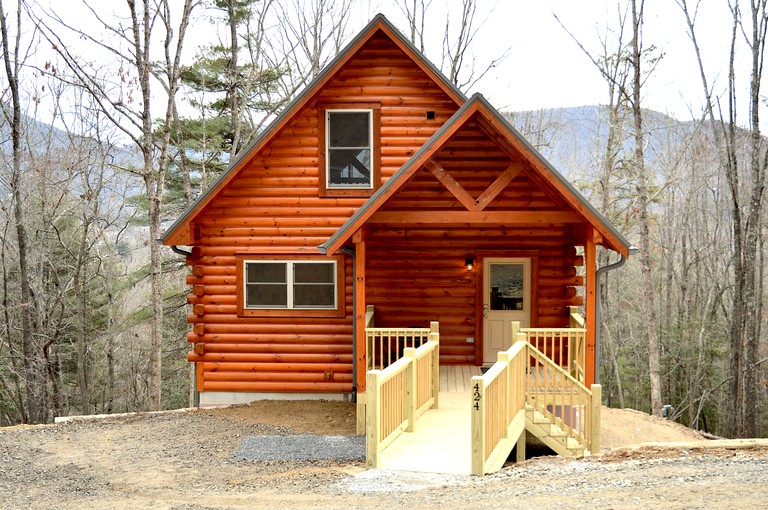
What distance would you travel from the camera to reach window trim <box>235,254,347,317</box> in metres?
13.0

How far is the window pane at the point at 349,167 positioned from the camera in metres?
13.2

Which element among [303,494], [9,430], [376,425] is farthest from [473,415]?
[9,430]

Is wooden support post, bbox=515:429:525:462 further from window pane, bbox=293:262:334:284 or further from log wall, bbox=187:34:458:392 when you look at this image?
window pane, bbox=293:262:334:284

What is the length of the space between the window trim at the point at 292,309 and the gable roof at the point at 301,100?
124 centimetres

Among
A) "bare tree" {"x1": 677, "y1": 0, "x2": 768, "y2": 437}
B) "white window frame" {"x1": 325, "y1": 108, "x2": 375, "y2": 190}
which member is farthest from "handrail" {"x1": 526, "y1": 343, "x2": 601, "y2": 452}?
"bare tree" {"x1": 677, "y1": 0, "x2": 768, "y2": 437}

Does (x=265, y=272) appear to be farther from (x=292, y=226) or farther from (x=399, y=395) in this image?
(x=399, y=395)

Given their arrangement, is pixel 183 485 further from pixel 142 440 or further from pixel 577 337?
pixel 577 337

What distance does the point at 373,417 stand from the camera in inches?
322

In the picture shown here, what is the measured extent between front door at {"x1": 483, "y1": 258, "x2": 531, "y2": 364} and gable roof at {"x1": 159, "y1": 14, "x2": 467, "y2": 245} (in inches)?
137

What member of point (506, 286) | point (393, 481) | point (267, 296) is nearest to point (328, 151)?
point (267, 296)

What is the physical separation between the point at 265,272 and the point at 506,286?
4.97 meters

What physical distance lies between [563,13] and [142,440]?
60.1 ft

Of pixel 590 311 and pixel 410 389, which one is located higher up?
pixel 590 311

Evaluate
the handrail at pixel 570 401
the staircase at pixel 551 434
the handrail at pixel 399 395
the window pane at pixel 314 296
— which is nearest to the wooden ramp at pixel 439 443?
the handrail at pixel 399 395
